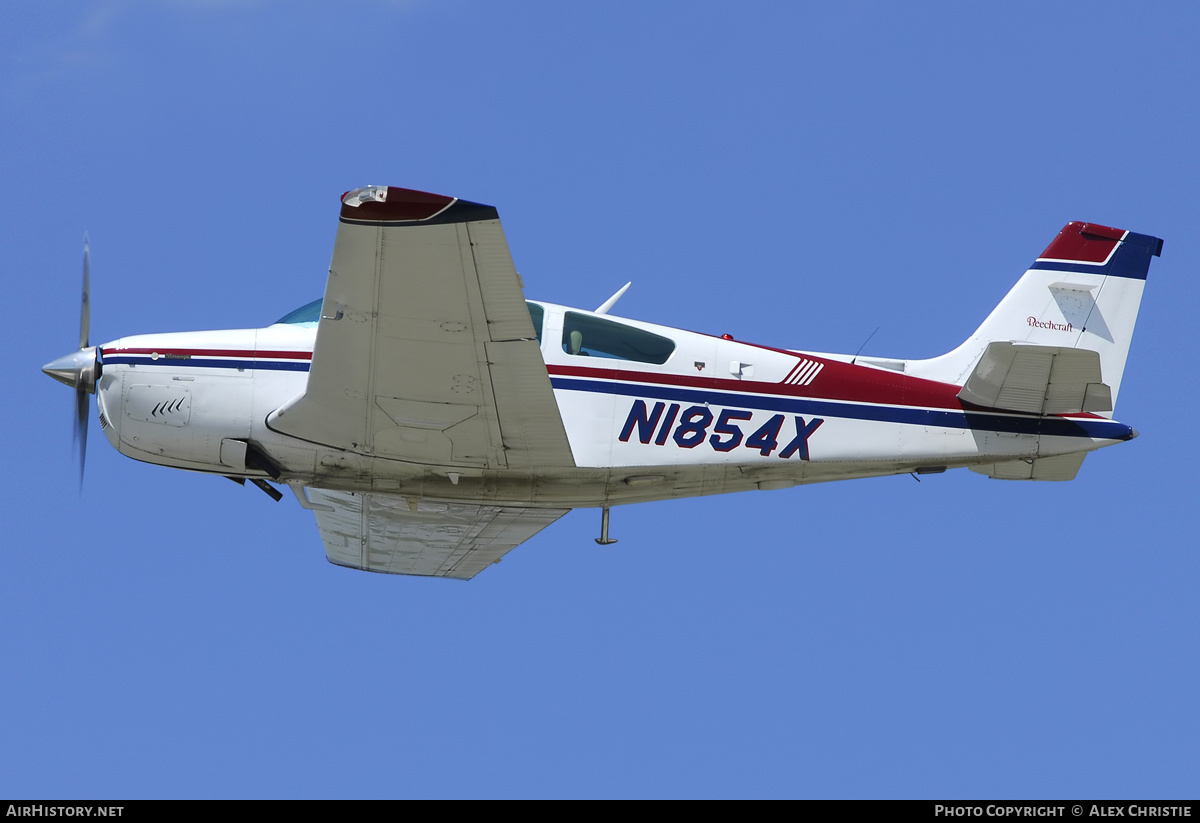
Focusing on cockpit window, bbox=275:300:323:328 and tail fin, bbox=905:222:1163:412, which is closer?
cockpit window, bbox=275:300:323:328

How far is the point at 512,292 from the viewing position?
8922 mm

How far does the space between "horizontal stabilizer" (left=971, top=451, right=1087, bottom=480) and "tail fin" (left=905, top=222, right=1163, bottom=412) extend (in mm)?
996

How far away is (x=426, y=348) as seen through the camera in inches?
366

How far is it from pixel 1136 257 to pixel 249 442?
8.95m

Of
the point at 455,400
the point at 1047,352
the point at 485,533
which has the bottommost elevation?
the point at 485,533

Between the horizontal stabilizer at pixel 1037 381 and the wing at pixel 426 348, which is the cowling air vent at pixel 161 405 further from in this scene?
the horizontal stabilizer at pixel 1037 381

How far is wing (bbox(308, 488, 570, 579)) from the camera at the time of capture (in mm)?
11891

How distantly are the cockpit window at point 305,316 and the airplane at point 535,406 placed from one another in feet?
0.06

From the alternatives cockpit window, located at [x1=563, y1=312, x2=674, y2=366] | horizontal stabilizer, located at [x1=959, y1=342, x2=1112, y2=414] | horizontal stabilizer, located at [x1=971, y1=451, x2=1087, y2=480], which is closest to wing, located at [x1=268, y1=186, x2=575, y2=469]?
cockpit window, located at [x1=563, y1=312, x2=674, y2=366]

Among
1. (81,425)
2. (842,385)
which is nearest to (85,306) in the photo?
(81,425)

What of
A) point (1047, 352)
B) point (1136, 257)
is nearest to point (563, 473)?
point (1047, 352)

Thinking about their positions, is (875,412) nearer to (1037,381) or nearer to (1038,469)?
(1037,381)

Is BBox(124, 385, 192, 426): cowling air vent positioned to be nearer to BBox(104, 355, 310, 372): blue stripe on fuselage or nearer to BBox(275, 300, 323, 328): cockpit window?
BBox(104, 355, 310, 372): blue stripe on fuselage
